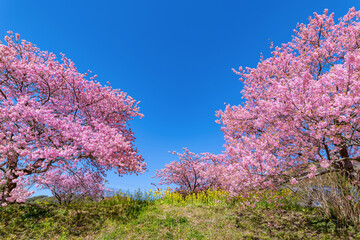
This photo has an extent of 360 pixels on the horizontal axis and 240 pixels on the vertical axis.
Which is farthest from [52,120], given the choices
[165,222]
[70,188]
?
[70,188]

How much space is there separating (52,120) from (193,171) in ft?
40.6

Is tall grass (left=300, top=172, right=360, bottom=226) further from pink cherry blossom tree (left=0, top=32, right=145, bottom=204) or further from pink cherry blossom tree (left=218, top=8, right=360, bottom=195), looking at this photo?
pink cherry blossom tree (left=0, top=32, right=145, bottom=204)

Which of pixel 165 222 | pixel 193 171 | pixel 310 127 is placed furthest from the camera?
pixel 193 171

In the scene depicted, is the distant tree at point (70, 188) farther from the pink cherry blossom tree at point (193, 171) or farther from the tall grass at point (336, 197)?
the tall grass at point (336, 197)

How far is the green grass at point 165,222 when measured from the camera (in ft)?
22.1

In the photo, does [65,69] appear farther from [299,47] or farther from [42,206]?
[299,47]

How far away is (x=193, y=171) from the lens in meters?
17.8

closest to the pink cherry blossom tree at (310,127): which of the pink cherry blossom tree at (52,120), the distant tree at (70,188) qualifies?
the pink cherry blossom tree at (52,120)

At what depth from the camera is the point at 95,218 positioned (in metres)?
8.58

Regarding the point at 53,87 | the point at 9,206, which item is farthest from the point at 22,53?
the point at 9,206

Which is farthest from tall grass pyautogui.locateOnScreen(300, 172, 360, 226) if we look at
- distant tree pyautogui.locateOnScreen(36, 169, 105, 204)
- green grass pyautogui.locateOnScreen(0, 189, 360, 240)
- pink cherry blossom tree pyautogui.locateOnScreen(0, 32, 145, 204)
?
distant tree pyautogui.locateOnScreen(36, 169, 105, 204)

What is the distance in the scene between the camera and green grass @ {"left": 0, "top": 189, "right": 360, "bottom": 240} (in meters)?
6.73

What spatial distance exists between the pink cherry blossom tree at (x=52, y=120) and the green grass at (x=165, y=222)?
3.98ft

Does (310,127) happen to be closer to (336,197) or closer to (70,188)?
(336,197)
